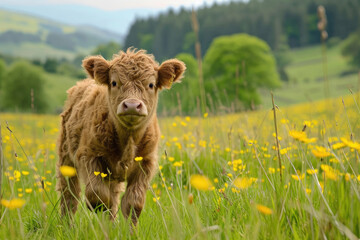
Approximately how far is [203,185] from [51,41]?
206 metres

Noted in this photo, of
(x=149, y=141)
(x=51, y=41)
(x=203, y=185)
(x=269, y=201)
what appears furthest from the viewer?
(x=51, y=41)

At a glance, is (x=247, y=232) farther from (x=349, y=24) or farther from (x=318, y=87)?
(x=349, y=24)

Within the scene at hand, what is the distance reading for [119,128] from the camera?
405cm

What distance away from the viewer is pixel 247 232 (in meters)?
2.21

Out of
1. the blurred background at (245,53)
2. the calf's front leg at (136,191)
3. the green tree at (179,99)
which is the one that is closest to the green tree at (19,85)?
the blurred background at (245,53)

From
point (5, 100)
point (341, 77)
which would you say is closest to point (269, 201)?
point (5, 100)

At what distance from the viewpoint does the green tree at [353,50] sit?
213ft

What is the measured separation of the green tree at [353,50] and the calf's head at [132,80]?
222 feet

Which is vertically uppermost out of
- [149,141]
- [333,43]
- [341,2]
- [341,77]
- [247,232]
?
[341,2]

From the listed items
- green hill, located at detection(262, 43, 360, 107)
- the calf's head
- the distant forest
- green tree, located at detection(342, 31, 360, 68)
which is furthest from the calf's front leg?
the distant forest

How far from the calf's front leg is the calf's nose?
0.52m

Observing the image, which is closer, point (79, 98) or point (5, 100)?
point (79, 98)

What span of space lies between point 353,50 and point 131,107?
2797 inches

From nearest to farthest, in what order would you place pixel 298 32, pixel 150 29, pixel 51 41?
pixel 298 32
pixel 150 29
pixel 51 41
